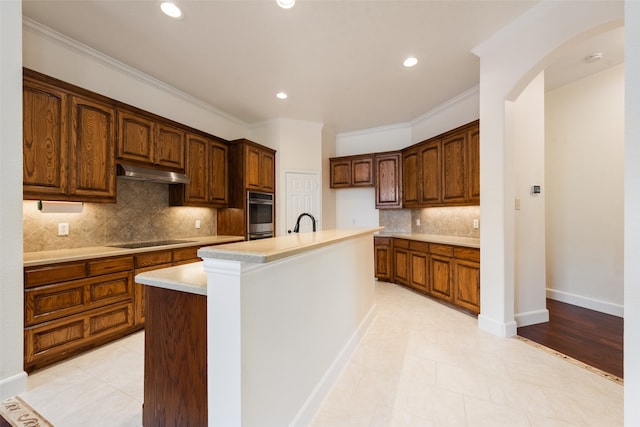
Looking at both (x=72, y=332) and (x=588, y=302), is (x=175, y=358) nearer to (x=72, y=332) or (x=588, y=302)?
(x=72, y=332)

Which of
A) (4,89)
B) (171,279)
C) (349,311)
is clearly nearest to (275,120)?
(4,89)

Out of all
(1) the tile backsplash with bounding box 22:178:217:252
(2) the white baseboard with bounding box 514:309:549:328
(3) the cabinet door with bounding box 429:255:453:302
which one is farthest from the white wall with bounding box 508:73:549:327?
(1) the tile backsplash with bounding box 22:178:217:252

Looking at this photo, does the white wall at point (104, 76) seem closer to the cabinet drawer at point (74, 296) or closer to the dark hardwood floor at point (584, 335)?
the cabinet drawer at point (74, 296)

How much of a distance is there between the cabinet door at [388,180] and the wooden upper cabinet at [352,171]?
0.15 metres

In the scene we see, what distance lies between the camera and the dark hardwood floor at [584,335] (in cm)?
213

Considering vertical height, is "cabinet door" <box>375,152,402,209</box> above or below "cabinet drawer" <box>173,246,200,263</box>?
above

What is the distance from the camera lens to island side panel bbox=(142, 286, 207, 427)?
1158 mm

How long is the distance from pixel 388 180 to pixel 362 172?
0.55m

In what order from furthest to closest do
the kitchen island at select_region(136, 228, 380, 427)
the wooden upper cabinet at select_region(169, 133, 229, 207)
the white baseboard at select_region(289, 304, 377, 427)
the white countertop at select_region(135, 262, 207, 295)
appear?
the wooden upper cabinet at select_region(169, 133, 229, 207), the white baseboard at select_region(289, 304, 377, 427), the white countertop at select_region(135, 262, 207, 295), the kitchen island at select_region(136, 228, 380, 427)

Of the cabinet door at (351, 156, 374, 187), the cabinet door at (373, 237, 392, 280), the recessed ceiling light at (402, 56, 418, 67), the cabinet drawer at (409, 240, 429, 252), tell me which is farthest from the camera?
the cabinet door at (351, 156, 374, 187)

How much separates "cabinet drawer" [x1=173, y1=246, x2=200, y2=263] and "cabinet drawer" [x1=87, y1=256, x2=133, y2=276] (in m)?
0.47

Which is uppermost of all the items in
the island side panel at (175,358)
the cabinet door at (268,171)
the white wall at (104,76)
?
the white wall at (104,76)

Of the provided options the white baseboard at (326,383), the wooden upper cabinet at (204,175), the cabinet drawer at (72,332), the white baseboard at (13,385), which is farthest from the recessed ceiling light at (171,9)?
the white baseboard at (326,383)

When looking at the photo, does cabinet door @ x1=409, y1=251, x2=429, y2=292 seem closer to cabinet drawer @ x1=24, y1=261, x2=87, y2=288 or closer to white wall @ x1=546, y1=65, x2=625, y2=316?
white wall @ x1=546, y1=65, x2=625, y2=316
